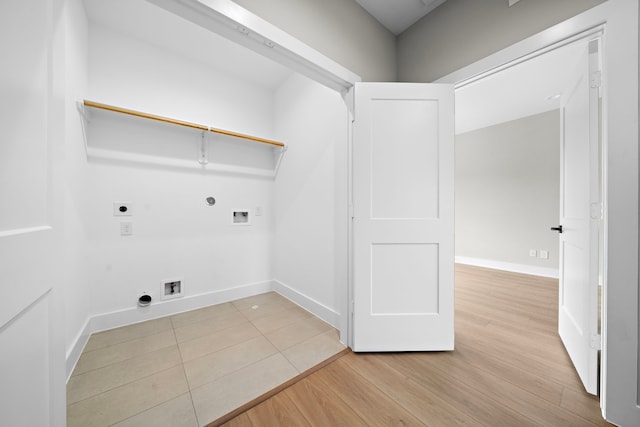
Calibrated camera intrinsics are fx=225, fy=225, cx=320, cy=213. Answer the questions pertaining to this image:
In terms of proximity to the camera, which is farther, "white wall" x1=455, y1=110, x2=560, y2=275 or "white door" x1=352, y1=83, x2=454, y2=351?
"white wall" x1=455, y1=110, x2=560, y2=275

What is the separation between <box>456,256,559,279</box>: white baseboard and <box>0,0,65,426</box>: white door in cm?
531

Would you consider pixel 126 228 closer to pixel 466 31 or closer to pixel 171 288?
pixel 171 288

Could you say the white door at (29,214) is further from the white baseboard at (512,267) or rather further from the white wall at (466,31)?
the white baseboard at (512,267)

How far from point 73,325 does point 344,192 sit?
214 centimetres

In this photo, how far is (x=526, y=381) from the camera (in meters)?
1.39

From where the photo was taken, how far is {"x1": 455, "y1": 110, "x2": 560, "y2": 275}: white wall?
363 centimetres

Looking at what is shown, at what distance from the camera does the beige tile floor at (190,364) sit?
1.19 m

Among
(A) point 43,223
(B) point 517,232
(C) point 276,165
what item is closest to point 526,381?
(A) point 43,223

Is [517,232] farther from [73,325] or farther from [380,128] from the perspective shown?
[73,325]

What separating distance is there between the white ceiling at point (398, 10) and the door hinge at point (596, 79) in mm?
1145

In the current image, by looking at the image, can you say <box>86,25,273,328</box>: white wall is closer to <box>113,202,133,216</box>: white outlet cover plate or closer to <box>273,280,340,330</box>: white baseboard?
<box>113,202,133,216</box>: white outlet cover plate

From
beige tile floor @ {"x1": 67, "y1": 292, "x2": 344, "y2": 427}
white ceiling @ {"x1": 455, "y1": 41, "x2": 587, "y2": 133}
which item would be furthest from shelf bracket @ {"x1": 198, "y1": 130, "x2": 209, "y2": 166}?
white ceiling @ {"x1": 455, "y1": 41, "x2": 587, "y2": 133}

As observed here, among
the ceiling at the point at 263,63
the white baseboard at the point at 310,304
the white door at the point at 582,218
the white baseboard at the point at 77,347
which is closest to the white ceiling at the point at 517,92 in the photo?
the ceiling at the point at 263,63

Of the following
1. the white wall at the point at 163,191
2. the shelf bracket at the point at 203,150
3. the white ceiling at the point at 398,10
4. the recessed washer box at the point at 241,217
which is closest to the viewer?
the white ceiling at the point at 398,10
